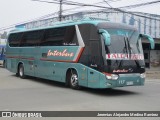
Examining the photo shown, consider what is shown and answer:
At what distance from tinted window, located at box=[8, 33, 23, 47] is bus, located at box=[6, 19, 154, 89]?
3.95 metres

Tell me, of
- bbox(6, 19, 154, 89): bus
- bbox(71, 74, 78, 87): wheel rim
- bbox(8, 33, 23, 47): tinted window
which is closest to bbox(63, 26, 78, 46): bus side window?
bbox(6, 19, 154, 89): bus

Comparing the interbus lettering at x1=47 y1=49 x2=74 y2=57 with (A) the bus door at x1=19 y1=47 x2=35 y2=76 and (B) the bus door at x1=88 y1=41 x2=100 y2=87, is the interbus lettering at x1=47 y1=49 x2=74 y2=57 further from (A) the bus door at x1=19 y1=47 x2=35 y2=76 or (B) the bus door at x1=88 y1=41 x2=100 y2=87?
(A) the bus door at x1=19 y1=47 x2=35 y2=76

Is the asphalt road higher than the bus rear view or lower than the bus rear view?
lower

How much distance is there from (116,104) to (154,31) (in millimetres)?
59235

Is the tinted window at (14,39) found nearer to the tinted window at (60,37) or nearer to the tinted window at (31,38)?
the tinted window at (31,38)

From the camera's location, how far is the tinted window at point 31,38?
18438mm

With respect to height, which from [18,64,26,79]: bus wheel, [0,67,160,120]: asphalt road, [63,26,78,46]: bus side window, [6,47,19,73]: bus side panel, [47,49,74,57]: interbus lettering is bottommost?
[0,67,160,120]: asphalt road

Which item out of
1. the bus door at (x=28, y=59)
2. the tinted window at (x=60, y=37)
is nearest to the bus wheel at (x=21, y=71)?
the bus door at (x=28, y=59)

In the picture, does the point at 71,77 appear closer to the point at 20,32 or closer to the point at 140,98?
the point at 140,98

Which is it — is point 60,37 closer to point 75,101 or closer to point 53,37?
point 53,37

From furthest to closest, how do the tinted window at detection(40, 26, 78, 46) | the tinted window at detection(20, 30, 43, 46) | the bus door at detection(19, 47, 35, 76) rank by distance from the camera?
the bus door at detection(19, 47, 35, 76), the tinted window at detection(20, 30, 43, 46), the tinted window at detection(40, 26, 78, 46)

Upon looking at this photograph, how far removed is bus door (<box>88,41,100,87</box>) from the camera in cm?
1323

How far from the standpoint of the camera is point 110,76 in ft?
42.1

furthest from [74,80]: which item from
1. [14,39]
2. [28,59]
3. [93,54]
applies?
[14,39]
